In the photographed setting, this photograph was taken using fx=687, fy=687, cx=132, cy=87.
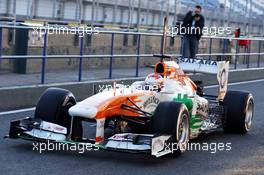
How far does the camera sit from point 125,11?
73.6 ft

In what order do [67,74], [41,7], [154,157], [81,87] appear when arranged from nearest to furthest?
[154,157] → [81,87] → [67,74] → [41,7]

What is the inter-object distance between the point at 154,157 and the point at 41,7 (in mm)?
10386

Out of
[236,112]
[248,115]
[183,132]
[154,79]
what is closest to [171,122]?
[183,132]

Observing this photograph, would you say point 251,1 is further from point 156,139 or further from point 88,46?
point 156,139

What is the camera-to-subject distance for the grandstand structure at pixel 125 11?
17609mm

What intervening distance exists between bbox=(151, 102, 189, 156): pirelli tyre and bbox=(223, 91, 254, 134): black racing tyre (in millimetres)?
2206

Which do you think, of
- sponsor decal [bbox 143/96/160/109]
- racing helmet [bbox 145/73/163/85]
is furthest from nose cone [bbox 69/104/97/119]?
racing helmet [bbox 145/73/163/85]

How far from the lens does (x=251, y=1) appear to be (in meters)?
32.7

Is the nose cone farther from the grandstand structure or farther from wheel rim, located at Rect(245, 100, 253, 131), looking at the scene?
the grandstand structure

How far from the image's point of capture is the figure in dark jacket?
18.8 metres

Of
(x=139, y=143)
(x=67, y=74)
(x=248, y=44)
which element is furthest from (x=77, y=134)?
(x=248, y=44)

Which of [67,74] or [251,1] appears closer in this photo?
[67,74]

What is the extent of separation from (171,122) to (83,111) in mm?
1075

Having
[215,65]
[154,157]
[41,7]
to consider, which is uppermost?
[41,7]
